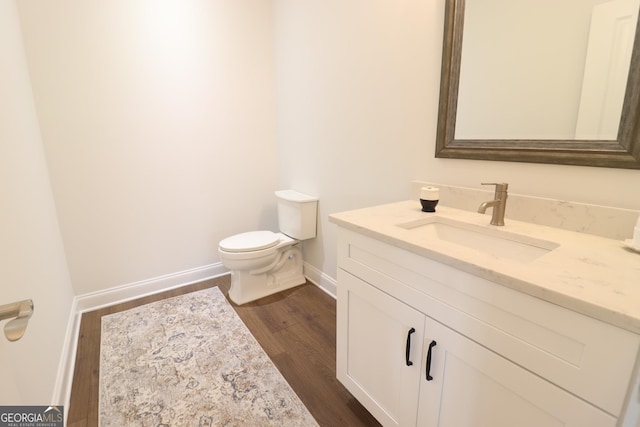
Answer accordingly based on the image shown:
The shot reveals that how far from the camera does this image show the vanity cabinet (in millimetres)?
632

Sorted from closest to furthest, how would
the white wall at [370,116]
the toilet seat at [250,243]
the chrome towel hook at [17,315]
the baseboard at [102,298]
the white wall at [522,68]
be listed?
the chrome towel hook at [17,315], the white wall at [522,68], the white wall at [370,116], the baseboard at [102,298], the toilet seat at [250,243]

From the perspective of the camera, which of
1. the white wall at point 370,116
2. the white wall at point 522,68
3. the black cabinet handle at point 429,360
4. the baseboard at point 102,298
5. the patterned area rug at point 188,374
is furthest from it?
the baseboard at point 102,298

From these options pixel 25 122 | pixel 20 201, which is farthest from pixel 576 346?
pixel 25 122

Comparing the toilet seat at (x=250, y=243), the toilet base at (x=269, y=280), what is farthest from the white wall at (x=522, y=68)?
the toilet base at (x=269, y=280)

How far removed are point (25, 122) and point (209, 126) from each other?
3.63 feet

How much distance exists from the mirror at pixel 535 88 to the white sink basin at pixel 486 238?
31 centimetres

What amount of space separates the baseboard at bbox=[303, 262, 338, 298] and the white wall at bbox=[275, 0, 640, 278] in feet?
0.23

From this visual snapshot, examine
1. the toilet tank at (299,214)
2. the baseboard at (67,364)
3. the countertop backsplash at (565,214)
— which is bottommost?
the baseboard at (67,364)

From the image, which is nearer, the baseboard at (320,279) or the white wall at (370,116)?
the white wall at (370,116)

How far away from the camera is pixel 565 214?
42.4 inches

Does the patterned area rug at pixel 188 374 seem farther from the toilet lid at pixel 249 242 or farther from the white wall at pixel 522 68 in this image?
the white wall at pixel 522 68

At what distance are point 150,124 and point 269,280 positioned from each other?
145cm

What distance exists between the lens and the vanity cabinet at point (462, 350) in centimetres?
63

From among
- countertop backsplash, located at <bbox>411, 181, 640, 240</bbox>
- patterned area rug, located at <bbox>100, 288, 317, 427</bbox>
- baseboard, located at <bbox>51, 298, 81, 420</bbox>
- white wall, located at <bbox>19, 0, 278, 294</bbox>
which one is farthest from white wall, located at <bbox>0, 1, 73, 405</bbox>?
countertop backsplash, located at <bbox>411, 181, 640, 240</bbox>
